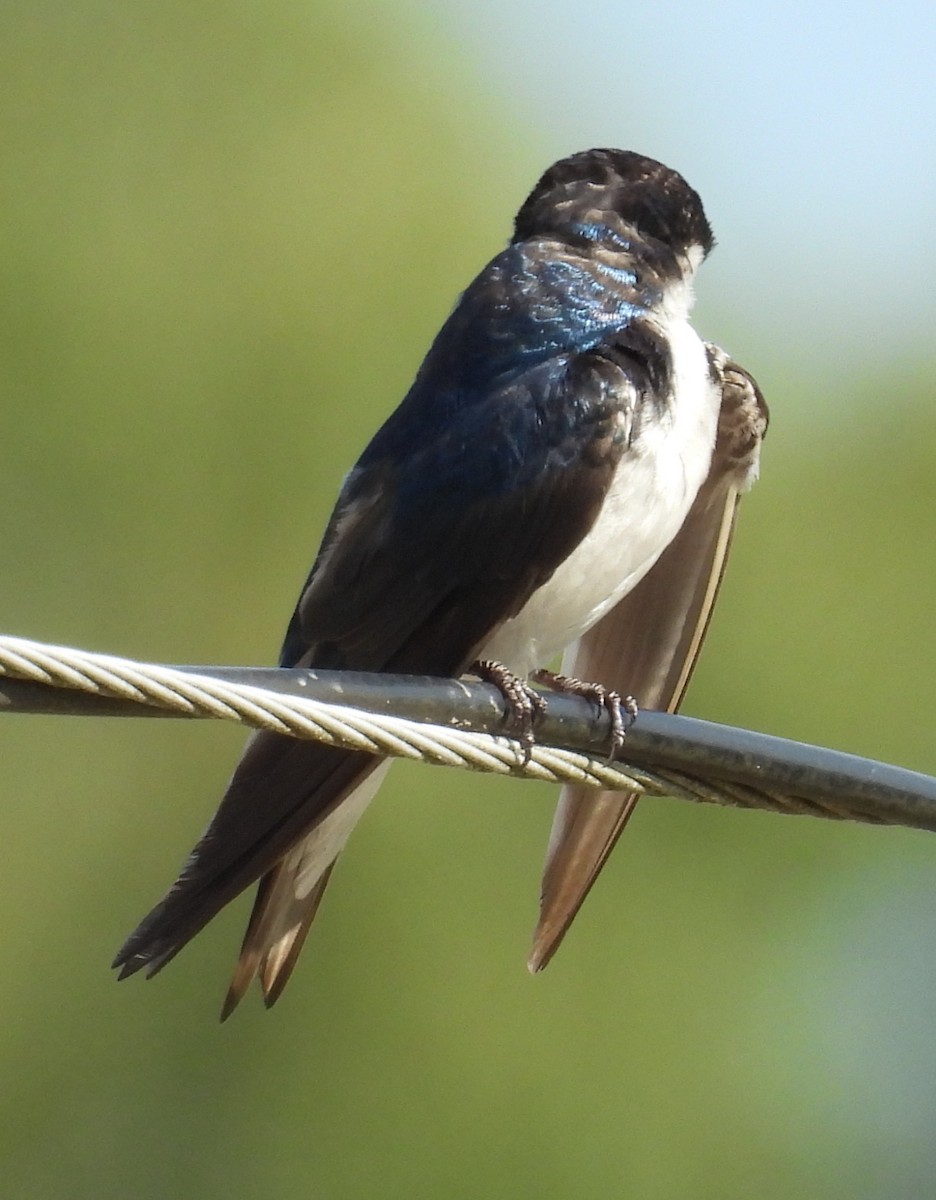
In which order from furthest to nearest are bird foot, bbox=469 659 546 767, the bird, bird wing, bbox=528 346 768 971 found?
bird wing, bbox=528 346 768 971 → the bird → bird foot, bbox=469 659 546 767

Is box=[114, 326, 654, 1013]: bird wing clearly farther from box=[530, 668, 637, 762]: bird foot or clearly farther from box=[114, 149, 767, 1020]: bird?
box=[530, 668, 637, 762]: bird foot

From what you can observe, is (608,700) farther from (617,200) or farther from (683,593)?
(617,200)

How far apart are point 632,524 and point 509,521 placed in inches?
6.0

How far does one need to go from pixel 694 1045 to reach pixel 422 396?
4249 millimetres

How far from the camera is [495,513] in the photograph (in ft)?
7.22

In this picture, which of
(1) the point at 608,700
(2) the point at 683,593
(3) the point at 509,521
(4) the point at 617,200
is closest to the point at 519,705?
(1) the point at 608,700

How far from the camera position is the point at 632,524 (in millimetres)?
2232

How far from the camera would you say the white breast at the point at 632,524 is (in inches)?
A: 87.4

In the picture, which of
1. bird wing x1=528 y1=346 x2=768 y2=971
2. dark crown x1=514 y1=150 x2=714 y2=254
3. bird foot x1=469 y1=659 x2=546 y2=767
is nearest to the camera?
bird foot x1=469 y1=659 x2=546 y2=767

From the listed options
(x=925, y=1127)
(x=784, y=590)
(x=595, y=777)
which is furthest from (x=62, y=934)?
(x=595, y=777)

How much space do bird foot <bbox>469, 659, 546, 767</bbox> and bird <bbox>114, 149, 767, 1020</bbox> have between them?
17 mm

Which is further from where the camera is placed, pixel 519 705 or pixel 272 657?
pixel 272 657

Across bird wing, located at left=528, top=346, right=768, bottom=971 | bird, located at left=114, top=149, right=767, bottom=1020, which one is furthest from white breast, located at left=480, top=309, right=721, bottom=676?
bird wing, located at left=528, top=346, right=768, bottom=971

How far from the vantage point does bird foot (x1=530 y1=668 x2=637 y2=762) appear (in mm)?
1554
